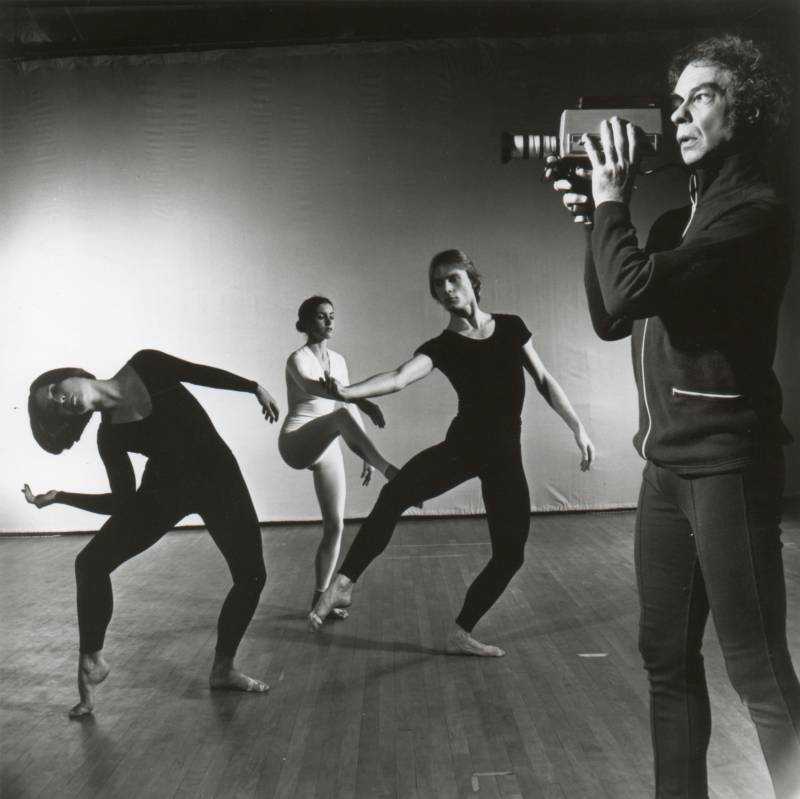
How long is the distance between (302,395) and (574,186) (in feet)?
7.84

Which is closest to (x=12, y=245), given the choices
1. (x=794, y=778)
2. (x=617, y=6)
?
(x=617, y=6)

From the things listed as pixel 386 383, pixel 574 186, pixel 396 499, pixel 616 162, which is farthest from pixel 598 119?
pixel 396 499

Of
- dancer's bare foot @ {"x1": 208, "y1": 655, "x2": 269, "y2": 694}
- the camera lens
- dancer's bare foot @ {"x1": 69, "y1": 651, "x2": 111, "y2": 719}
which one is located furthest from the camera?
dancer's bare foot @ {"x1": 208, "y1": 655, "x2": 269, "y2": 694}

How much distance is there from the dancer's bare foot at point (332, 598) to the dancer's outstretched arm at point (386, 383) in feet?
2.12

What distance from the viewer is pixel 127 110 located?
6.02 m

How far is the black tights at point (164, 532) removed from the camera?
2662 mm

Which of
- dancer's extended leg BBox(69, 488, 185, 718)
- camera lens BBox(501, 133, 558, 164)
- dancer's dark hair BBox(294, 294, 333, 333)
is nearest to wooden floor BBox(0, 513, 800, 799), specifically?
dancer's extended leg BBox(69, 488, 185, 718)

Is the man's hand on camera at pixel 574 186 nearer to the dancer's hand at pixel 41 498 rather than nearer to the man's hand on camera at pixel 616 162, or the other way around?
the man's hand on camera at pixel 616 162

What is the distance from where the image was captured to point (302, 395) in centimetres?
387

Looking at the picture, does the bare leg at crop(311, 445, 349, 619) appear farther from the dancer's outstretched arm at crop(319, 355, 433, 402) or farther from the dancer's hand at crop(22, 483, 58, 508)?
the dancer's hand at crop(22, 483, 58, 508)

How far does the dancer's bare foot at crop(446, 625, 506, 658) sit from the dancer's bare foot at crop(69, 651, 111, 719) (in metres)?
1.18

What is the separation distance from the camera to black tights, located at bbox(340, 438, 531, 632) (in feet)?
10.1

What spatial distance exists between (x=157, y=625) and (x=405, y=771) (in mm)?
1744

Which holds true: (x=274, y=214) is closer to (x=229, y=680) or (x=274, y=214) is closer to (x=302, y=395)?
(x=302, y=395)
